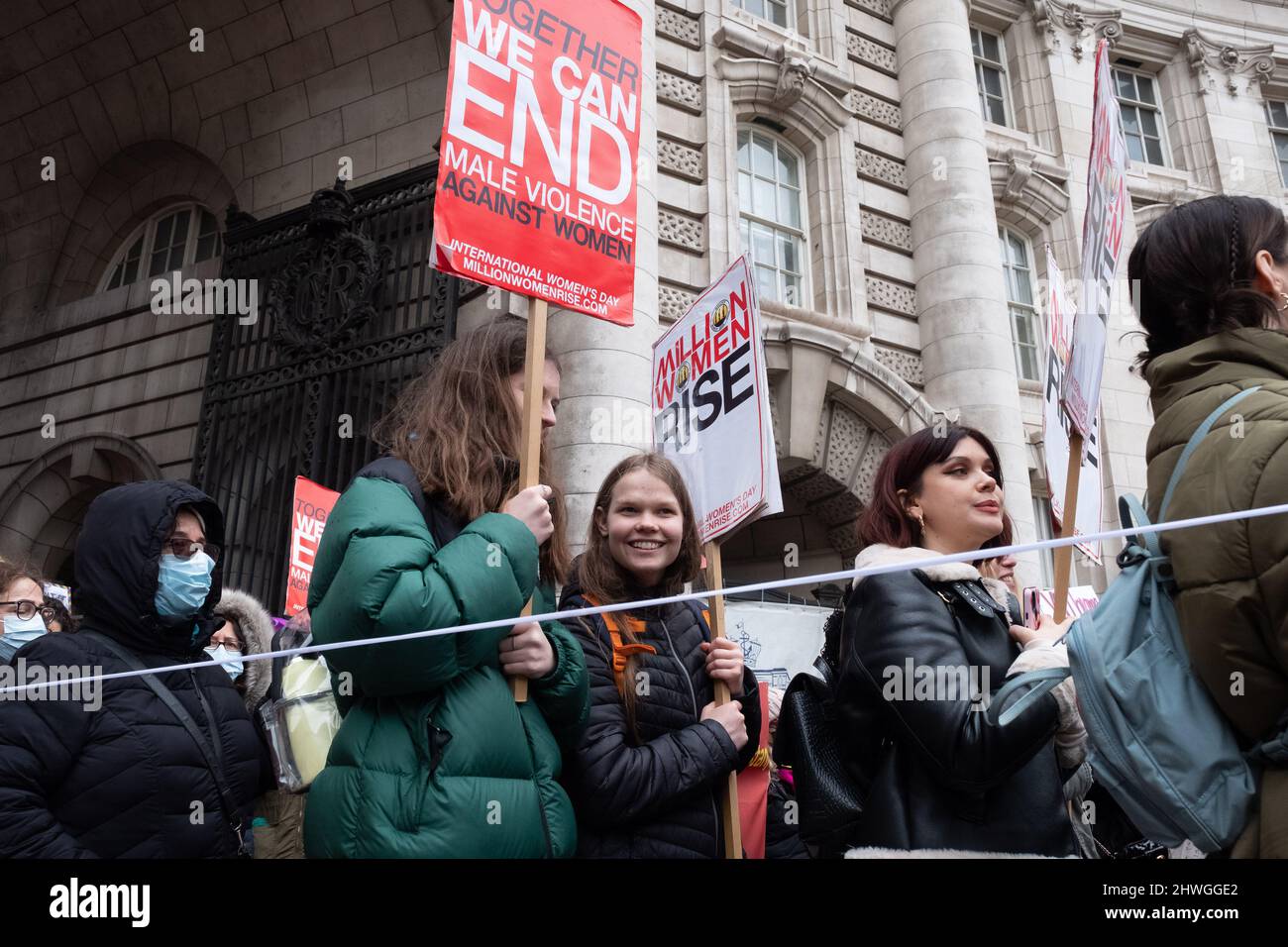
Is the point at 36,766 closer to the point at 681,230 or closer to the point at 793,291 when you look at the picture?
the point at 681,230

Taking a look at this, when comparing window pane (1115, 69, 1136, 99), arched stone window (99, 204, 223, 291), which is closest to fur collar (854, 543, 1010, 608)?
arched stone window (99, 204, 223, 291)

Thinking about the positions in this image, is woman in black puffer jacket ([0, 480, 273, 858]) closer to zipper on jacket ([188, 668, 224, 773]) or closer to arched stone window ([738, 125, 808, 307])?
zipper on jacket ([188, 668, 224, 773])

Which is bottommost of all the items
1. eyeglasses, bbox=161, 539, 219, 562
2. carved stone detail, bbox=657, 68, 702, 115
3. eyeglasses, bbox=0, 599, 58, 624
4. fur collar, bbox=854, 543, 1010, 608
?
fur collar, bbox=854, 543, 1010, 608

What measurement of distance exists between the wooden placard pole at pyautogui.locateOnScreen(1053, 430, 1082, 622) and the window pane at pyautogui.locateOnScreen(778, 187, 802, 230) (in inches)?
319

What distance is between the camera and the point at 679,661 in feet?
9.78

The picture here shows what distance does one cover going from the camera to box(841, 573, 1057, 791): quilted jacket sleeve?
7.39ft

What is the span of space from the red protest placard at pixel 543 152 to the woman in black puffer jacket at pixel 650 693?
0.72m

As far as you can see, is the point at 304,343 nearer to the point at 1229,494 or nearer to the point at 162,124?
the point at 162,124

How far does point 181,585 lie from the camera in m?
2.88

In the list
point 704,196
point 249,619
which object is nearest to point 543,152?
point 249,619

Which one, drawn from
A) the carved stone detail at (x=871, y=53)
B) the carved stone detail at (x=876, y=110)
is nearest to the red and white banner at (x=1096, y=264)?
the carved stone detail at (x=876, y=110)

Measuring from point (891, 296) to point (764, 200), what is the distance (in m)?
1.88

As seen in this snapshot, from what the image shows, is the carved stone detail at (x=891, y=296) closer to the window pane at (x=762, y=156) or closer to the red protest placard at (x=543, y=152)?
the window pane at (x=762, y=156)

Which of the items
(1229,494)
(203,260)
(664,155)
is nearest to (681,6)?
(664,155)
